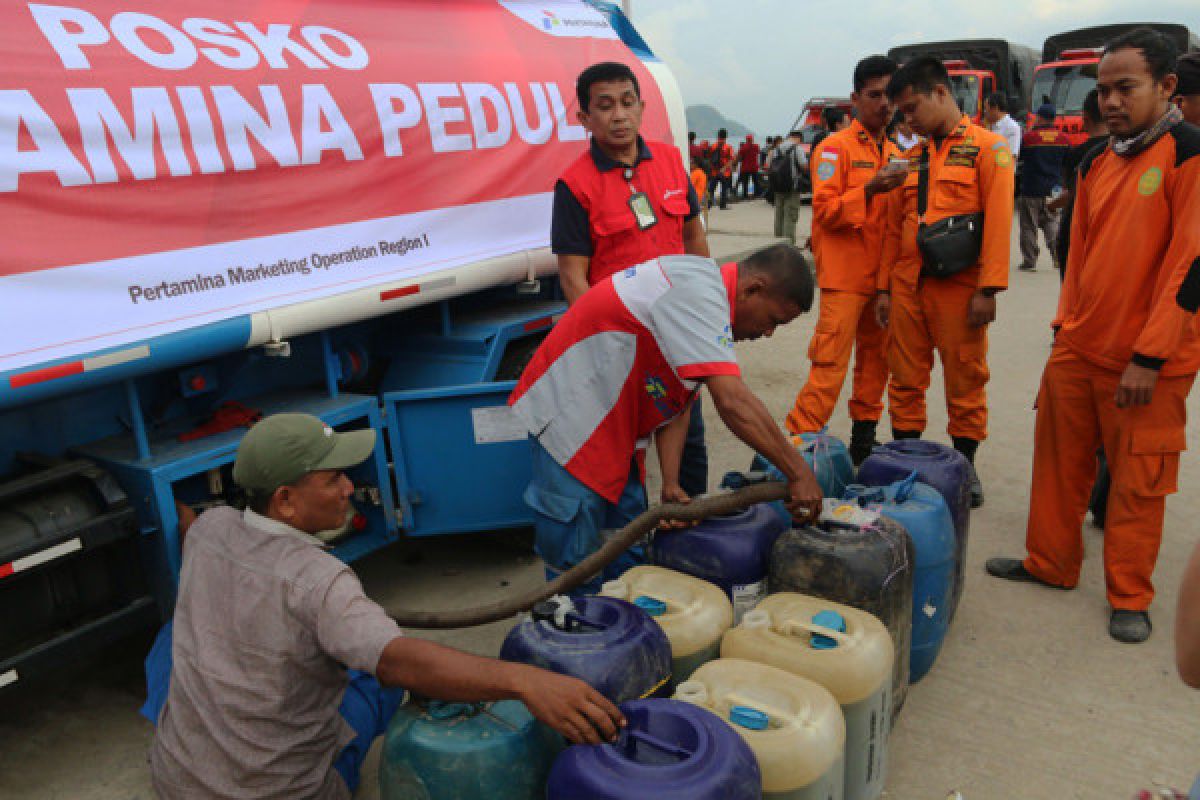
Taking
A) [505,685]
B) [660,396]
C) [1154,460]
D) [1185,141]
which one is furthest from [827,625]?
[1185,141]

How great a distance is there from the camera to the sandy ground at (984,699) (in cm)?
277

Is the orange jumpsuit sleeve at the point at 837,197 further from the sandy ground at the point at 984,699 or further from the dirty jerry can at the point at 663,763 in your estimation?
the dirty jerry can at the point at 663,763

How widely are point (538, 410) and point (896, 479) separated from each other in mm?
1408

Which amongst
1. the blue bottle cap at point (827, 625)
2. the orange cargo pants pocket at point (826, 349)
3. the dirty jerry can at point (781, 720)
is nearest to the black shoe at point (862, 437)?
the orange cargo pants pocket at point (826, 349)

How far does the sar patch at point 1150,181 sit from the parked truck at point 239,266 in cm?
243

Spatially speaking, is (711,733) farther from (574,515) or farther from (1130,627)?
(1130,627)

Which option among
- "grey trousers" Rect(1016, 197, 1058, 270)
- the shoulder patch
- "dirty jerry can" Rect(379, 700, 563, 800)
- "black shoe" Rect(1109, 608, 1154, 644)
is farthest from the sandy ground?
"grey trousers" Rect(1016, 197, 1058, 270)

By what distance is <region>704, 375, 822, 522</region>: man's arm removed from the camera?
2586 mm

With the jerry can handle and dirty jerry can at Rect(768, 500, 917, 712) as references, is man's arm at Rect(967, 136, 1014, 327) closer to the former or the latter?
dirty jerry can at Rect(768, 500, 917, 712)

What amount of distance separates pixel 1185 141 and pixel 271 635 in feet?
10.5

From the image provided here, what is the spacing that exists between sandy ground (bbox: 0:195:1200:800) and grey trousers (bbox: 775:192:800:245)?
8.71 metres

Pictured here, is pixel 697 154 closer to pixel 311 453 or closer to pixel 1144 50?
pixel 1144 50

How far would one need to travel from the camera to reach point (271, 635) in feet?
6.55

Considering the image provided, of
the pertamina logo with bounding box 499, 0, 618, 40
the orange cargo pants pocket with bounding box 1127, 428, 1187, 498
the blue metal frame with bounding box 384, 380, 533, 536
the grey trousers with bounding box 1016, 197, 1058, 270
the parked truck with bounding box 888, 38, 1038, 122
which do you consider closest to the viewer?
the orange cargo pants pocket with bounding box 1127, 428, 1187, 498
